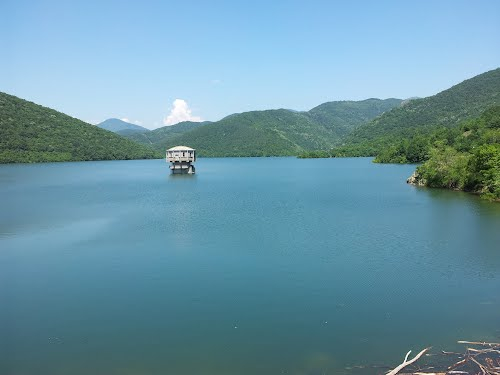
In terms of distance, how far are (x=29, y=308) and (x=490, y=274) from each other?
18.9 m

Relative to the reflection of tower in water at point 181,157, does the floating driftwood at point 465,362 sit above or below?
below

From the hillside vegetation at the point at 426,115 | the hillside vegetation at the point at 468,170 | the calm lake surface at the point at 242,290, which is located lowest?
the calm lake surface at the point at 242,290

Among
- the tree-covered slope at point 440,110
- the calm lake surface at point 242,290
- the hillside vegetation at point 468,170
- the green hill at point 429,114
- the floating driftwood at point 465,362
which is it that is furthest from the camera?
the tree-covered slope at point 440,110

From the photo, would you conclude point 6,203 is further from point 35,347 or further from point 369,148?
point 369,148

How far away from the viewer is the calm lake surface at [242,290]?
11.5 m

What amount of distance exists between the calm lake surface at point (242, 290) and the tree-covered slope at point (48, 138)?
344ft

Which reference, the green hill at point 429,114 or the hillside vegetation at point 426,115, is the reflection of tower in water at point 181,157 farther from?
the green hill at point 429,114

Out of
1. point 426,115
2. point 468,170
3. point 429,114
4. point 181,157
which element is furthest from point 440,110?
point 468,170

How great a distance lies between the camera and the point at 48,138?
136 meters

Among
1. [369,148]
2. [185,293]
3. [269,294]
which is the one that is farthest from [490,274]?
[369,148]

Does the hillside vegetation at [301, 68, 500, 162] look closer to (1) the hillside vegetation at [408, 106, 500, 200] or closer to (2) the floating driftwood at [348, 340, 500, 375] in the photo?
(1) the hillside vegetation at [408, 106, 500, 200]

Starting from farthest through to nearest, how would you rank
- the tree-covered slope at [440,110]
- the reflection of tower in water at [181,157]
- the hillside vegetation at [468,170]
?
the tree-covered slope at [440,110] → the reflection of tower in water at [181,157] → the hillside vegetation at [468,170]

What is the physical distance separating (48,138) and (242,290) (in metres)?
139

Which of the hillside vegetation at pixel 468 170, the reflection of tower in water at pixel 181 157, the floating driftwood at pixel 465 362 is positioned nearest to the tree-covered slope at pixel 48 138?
the reflection of tower in water at pixel 181 157
